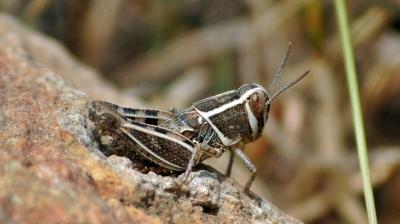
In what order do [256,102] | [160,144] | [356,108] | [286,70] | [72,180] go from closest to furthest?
[72,180], [160,144], [256,102], [356,108], [286,70]

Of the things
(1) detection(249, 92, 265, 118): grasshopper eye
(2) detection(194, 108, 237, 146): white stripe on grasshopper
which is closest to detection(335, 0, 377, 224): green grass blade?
(1) detection(249, 92, 265, 118): grasshopper eye

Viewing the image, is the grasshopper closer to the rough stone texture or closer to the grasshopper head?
the grasshopper head

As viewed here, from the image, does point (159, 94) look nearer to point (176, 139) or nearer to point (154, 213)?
point (176, 139)

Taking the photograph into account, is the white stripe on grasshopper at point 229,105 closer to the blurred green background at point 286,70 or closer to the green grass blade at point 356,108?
the green grass blade at point 356,108

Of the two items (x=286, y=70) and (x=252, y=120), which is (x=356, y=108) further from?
(x=286, y=70)

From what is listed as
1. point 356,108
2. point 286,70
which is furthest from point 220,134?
point 286,70

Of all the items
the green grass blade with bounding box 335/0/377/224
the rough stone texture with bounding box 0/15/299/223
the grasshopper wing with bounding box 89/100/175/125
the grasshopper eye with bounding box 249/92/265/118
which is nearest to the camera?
the rough stone texture with bounding box 0/15/299/223
